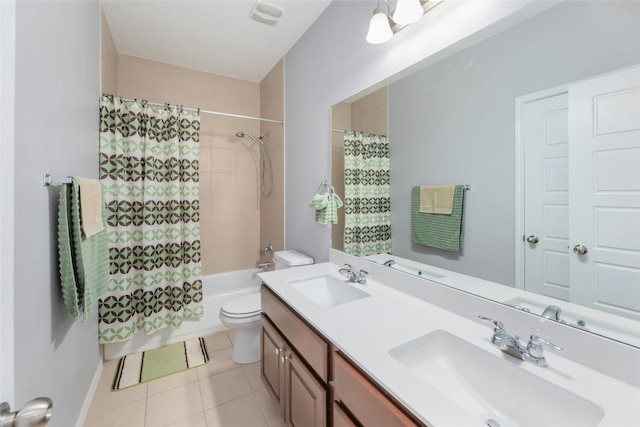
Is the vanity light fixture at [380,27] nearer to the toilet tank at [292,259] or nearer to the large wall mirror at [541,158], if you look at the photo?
the large wall mirror at [541,158]

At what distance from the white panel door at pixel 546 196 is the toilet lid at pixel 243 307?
5.63ft

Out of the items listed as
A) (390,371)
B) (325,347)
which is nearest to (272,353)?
(325,347)

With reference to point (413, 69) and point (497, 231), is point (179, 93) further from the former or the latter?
point (497, 231)

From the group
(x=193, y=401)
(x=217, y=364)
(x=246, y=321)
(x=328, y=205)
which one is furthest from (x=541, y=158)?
(x=217, y=364)

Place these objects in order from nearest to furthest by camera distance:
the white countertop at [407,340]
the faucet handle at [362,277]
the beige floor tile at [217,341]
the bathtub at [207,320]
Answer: the white countertop at [407,340], the faucet handle at [362,277], the bathtub at [207,320], the beige floor tile at [217,341]

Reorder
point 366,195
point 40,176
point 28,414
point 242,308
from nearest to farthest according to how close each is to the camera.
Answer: point 28,414 < point 40,176 < point 366,195 < point 242,308

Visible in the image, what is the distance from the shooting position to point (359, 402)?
793 mm

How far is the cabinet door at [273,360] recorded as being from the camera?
1.37 metres

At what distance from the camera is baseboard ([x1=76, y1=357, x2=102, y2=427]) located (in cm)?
150

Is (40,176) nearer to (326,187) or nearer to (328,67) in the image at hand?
(326,187)

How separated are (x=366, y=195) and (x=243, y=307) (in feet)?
4.22

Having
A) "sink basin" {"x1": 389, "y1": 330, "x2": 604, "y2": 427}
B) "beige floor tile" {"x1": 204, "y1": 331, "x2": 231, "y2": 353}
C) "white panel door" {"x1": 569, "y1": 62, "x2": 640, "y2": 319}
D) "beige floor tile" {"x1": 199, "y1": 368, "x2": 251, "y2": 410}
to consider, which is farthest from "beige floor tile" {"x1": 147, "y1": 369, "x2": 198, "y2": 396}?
"white panel door" {"x1": 569, "y1": 62, "x2": 640, "y2": 319}

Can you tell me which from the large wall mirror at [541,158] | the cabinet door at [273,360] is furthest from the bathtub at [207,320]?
the large wall mirror at [541,158]

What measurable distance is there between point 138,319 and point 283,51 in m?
2.70
